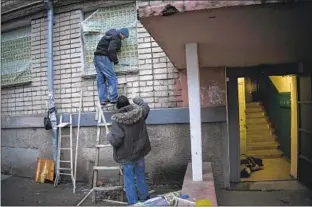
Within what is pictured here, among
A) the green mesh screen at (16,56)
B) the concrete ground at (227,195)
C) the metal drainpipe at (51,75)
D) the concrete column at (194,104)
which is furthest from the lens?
the green mesh screen at (16,56)

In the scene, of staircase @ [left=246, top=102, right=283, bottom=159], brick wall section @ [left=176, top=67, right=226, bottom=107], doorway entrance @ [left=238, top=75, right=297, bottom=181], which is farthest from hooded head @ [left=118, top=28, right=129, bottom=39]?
staircase @ [left=246, top=102, right=283, bottom=159]

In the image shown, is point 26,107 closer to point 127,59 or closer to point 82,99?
point 82,99

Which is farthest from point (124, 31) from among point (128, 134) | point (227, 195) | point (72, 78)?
point (227, 195)

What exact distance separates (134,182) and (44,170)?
2826mm

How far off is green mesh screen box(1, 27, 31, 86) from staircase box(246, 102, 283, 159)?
20.3ft

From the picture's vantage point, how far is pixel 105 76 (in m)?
6.30

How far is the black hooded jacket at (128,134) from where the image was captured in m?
4.77

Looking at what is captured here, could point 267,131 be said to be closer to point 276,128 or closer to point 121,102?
point 276,128

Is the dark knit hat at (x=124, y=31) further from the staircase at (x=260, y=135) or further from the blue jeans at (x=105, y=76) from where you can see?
the staircase at (x=260, y=135)

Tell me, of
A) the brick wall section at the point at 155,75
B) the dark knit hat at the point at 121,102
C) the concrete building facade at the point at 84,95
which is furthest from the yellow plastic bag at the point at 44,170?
the dark knit hat at the point at 121,102

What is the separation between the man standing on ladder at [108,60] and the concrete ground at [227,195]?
6.06 feet

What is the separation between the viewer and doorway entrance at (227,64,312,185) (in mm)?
5969

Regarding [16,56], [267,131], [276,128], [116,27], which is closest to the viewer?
[116,27]

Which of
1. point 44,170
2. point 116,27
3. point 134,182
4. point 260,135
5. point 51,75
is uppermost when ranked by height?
point 116,27
